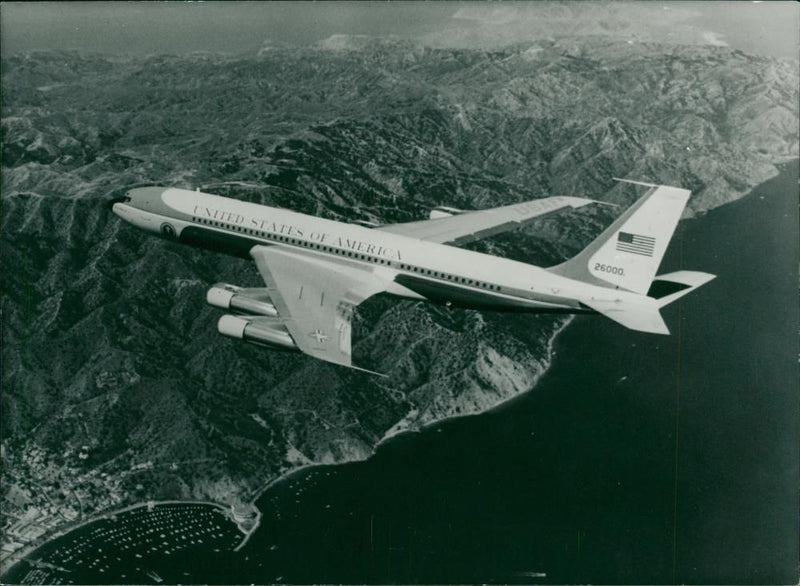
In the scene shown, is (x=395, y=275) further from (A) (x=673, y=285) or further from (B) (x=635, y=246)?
(A) (x=673, y=285)

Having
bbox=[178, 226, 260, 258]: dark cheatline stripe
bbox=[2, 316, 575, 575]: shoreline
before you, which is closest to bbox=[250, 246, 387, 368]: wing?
bbox=[178, 226, 260, 258]: dark cheatline stripe

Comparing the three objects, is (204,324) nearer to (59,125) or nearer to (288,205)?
(288,205)

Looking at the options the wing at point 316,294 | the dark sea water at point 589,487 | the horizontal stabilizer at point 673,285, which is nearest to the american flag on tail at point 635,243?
the horizontal stabilizer at point 673,285

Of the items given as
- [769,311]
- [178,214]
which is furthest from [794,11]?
[769,311]

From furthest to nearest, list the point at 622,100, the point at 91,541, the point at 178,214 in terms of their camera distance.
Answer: the point at 622,100 → the point at 91,541 → the point at 178,214

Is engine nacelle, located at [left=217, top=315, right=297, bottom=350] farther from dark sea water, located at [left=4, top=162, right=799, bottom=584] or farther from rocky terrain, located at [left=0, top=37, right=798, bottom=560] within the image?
rocky terrain, located at [left=0, top=37, right=798, bottom=560]

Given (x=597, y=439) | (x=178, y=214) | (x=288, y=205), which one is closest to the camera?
(x=178, y=214)
